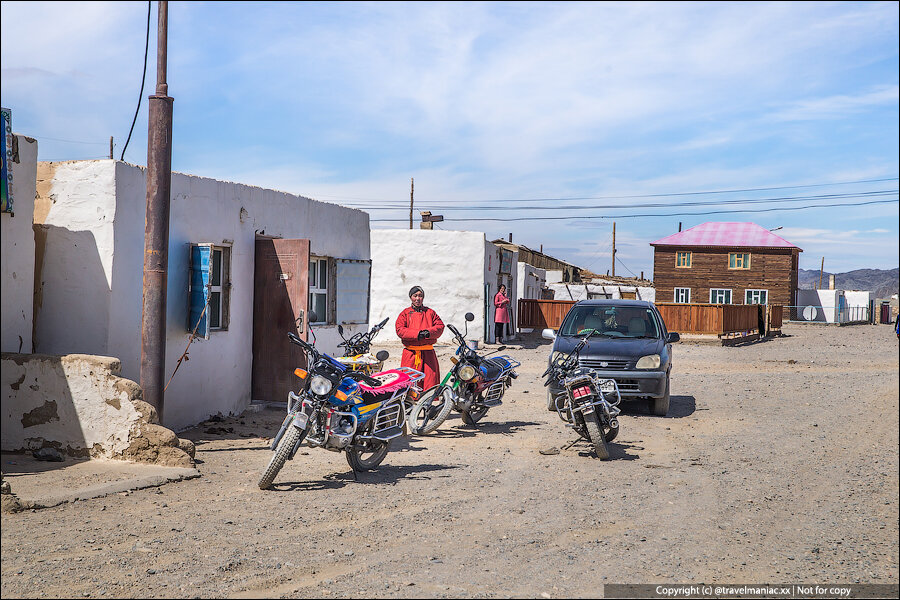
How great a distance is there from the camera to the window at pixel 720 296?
160 ft

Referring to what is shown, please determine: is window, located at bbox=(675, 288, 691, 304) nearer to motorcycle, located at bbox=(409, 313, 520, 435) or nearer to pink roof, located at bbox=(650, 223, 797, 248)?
pink roof, located at bbox=(650, 223, 797, 248)

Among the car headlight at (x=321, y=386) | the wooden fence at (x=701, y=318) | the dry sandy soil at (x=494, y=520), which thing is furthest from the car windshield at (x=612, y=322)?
the wooden fence at (x=701, y=318)

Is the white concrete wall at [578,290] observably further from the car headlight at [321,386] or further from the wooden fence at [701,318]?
the car headlight at [321,386]

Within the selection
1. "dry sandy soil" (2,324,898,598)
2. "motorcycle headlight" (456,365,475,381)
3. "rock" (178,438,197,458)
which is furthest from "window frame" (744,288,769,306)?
"rock" (178,438,197,458)

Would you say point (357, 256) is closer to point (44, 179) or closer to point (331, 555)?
point (44, 179)

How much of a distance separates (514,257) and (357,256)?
51.3 ft

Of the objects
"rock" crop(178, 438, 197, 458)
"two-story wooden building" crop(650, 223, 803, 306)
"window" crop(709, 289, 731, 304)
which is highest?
"two-story wooden building" crop(650, 223, 803, 306)

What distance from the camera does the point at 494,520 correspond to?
5523mm

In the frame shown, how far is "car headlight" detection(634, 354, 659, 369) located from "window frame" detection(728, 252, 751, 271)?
40903 millimetres

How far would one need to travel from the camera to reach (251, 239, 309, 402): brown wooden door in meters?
10.5

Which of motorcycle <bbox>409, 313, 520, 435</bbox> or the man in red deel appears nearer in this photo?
motorcycle <bbox>409, 313, 520, 435</bbox>

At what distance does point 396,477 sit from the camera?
7133 millimetres

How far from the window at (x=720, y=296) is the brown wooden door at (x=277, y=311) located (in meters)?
42.6

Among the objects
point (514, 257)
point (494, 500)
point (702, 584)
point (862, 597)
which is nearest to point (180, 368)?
point (494, 500)
